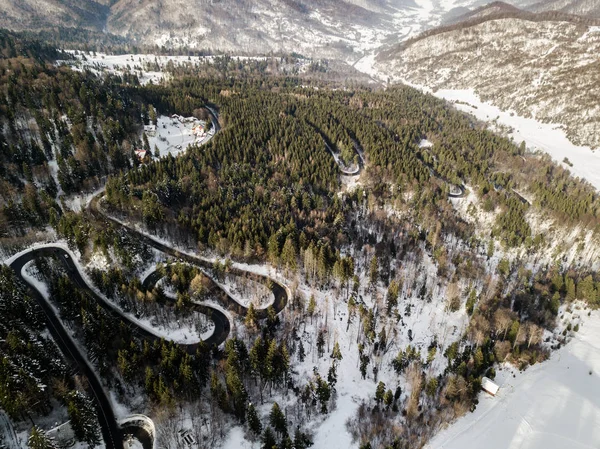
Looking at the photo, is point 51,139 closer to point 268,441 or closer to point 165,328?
point 165,328

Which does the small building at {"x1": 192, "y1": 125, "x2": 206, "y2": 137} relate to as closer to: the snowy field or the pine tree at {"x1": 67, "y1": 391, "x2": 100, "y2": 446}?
the snowy field

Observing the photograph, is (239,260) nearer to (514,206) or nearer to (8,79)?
(514,206)

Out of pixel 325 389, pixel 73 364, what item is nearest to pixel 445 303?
pixel 325 389

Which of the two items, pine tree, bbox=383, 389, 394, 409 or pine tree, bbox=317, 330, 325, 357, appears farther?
pine tree, bbox=317, 330, 325, 357

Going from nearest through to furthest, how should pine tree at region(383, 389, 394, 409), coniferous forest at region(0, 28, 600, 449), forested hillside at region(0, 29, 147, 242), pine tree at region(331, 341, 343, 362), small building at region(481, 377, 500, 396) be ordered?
1. coniferous forest at region(0, 28, 600, 449)
2. pine tree at region(383, 389, 394, 409)
3. small building at region(481, 377, 500, 396)
4. pine tree at region(331, 341, 343, 362)
5. forested hillside at region(0, 29, 147, 242)

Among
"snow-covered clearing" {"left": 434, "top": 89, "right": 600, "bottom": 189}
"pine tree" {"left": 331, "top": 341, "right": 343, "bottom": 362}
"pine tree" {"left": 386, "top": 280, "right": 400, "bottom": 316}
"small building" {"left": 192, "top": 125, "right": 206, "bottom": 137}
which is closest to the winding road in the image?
"pine tree" {"left": 331, "top": 341, "right": 343, "bottom": 362}

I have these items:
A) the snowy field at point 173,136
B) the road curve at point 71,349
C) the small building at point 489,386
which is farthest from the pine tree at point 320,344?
the snowy field at point 173,136

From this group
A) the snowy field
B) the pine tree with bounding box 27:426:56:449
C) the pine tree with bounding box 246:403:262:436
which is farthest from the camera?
the snowy field
